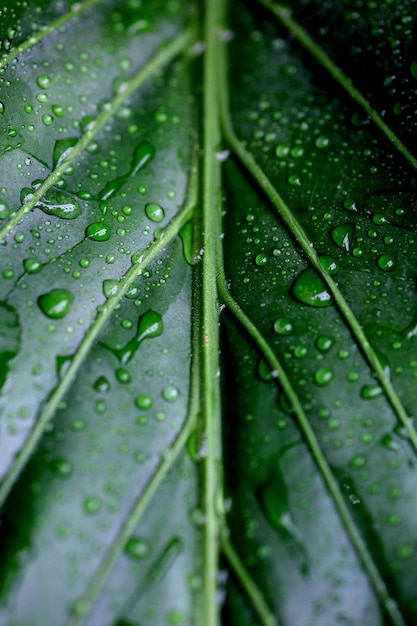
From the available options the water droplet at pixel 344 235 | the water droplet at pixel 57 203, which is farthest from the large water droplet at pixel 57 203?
the water droplet at pixel 344 235

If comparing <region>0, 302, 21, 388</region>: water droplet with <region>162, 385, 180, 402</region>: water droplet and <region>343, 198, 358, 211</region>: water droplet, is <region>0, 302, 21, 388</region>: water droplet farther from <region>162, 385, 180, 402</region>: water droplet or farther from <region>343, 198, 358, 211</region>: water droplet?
<region>343, 198, 358, 211</region>: water droplet

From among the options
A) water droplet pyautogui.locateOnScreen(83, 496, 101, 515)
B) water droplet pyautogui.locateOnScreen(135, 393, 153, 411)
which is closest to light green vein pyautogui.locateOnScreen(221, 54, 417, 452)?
water droplet pyautogui.locateOnScreen(135, 393, 153, 411)

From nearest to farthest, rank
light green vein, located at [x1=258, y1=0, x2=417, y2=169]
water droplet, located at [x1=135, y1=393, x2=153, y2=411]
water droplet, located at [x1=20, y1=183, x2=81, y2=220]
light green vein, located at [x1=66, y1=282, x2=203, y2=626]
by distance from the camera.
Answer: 1. light green vein, located at [x1=66, y1=282, x2=203, y2=626]
2. water droplet, located at [x1=135, y1=393, x2=153, y2=411]
3. water droplet, located at [x1=20, y1=183, x2=81, y2=220]
4. light green vein, located at [x1=258, y1=0, x2=417, y2=169]

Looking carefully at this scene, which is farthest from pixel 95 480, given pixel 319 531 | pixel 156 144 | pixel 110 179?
pixel 156 144

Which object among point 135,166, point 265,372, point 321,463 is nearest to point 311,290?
point 265,372

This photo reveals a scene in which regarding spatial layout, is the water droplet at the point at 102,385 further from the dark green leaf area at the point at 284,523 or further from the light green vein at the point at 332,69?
the light green vein at the point at 332,69

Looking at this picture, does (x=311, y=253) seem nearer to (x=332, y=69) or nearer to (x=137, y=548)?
(x=332, y=69)

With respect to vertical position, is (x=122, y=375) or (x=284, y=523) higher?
(x=122, y=375)
